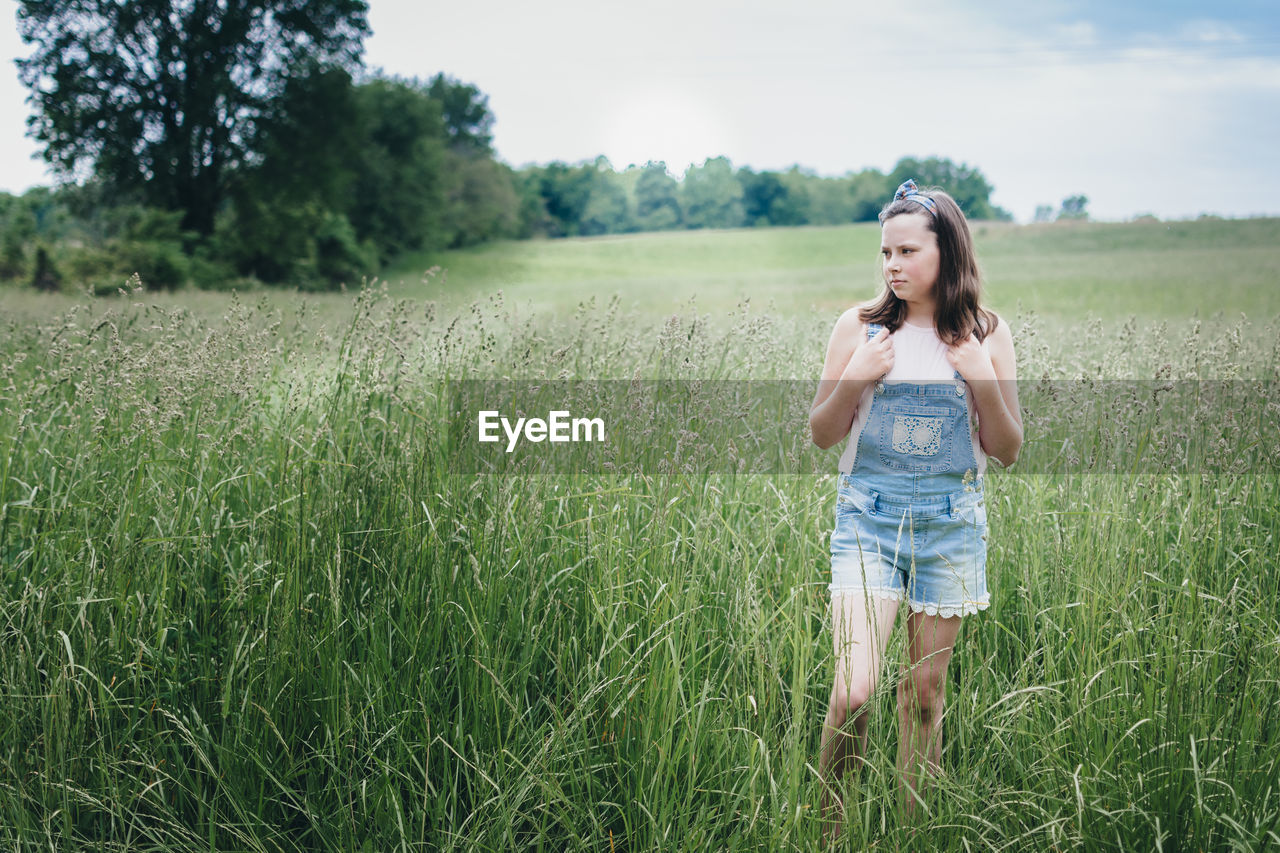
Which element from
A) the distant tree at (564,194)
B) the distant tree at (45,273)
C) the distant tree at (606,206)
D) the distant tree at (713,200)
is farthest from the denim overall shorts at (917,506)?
the distant tree at (564,194)

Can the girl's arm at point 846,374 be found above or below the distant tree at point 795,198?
below

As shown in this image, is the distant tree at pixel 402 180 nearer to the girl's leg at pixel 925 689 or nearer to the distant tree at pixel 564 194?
the distant tree at pixel 564 194

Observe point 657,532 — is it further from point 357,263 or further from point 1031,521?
point 357,263

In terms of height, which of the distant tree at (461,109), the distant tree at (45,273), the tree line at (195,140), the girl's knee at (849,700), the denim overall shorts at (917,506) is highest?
the distant tree at (461,109)

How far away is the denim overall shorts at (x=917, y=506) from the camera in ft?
6.90

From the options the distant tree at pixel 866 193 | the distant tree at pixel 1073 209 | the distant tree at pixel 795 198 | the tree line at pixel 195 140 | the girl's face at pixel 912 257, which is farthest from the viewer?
the distant tree at pixel 795 198

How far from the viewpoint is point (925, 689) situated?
2158 mm

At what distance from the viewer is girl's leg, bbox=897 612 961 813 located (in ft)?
6.85

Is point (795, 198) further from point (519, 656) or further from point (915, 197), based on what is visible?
point (519, 656)

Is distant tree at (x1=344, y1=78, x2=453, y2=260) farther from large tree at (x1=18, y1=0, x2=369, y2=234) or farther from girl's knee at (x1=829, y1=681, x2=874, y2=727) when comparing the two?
girl's knee at (x1=829, y1=681, x2=874, y2=727)

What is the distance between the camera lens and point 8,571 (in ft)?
8.46

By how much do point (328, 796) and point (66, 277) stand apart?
2338 cm

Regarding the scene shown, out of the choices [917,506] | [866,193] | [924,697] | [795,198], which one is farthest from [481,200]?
[924,697]

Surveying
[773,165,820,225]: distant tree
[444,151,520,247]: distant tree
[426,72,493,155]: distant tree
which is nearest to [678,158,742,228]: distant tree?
[773,165,820,225]: distant tree
